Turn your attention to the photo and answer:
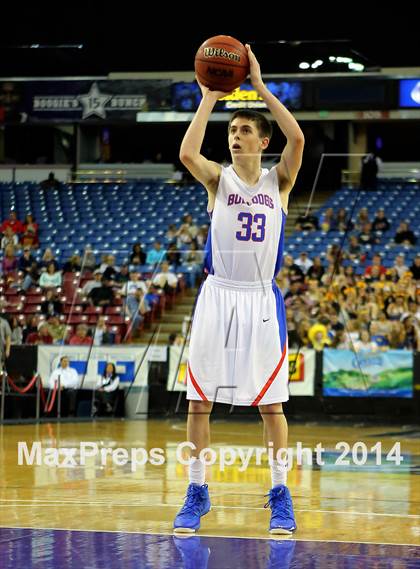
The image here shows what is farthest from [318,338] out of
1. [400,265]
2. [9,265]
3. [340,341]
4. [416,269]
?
[9,265]

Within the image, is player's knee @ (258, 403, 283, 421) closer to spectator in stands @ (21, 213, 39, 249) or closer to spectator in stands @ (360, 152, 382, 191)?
spectator in stands @ (360, 152, 382, 191)

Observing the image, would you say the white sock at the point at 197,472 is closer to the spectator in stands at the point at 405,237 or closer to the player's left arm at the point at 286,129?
the player's left arm at the point at 286,129

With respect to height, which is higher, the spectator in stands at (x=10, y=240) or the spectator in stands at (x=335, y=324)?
the spectator in stands at (x=10, y=240)

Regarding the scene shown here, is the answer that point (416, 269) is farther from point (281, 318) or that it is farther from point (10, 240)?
point (281, 318)

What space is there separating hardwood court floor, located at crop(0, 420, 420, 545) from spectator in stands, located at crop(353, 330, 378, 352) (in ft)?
17.7

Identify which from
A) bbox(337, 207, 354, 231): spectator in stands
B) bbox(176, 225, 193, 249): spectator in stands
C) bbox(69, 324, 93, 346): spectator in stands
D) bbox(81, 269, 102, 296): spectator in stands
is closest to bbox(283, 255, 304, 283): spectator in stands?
bbox(337, 207, 354, 231): spectator in stands

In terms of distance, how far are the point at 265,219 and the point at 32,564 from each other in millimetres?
2221

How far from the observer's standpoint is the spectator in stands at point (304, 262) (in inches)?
692

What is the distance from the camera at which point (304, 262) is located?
1770 cm

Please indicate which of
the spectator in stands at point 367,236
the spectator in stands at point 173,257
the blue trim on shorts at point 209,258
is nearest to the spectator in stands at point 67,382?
the spectator in stands at point 173,257

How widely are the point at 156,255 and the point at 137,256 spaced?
15.5 inches

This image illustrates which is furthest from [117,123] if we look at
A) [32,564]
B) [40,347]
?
[32,564]

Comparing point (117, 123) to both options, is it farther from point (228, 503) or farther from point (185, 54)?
point (228, 503)

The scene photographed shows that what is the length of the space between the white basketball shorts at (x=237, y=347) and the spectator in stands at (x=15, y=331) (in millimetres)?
12175
